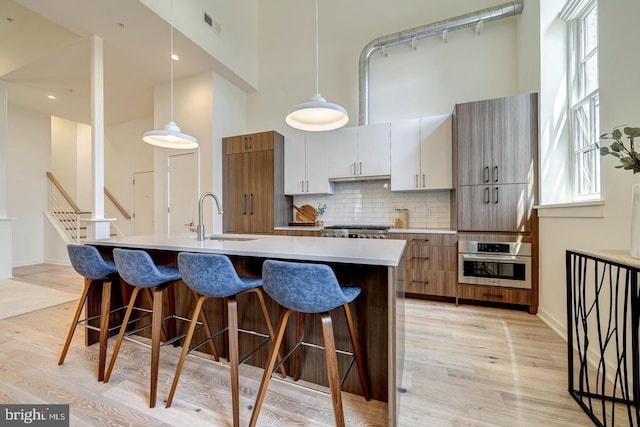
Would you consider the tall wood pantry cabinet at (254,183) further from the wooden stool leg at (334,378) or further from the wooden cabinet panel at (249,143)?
the wooden stool leg at (334,378)

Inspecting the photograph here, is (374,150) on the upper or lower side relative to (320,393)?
upper

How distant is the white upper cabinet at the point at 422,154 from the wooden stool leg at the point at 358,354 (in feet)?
8.11

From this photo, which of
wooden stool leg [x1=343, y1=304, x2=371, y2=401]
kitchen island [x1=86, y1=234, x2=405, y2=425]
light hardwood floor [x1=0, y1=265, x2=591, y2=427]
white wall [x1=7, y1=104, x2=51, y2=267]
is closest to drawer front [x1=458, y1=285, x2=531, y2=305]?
light hardwood floor [x1=0, y1=265, x2=591, y2=427]

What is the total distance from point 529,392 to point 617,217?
120 centimetres

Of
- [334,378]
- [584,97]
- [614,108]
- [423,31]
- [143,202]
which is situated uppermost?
[423,31]

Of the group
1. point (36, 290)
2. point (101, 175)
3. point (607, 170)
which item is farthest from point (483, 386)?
point (36, 290)

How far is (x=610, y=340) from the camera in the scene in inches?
67.6

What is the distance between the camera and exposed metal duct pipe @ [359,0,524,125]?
3.22 metres

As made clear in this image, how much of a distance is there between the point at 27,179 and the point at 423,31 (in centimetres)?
803

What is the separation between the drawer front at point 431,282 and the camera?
10.3 ft

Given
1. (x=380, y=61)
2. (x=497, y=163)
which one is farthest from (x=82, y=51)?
(x=497, y=163)

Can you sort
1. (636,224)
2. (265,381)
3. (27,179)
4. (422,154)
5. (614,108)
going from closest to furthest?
(636,224) → (265,381) → (614,108) → (422,154) → (27,179)

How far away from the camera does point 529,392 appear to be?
1.63 meters

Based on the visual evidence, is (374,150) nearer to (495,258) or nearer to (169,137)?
(495,258)
